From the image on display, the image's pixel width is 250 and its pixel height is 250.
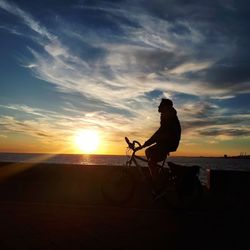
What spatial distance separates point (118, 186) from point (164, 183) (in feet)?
3.43

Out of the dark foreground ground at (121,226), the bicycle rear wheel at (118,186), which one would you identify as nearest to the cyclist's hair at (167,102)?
the bicycle rear wheel at (118,186)

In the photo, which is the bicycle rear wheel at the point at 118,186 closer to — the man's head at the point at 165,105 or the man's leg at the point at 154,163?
the man's leg at the point at 154,163

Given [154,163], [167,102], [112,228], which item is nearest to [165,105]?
[167,102]

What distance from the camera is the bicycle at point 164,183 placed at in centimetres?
847

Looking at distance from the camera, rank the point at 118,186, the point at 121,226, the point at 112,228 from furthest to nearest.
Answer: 1. the point at 118,186
2. the point at 121,226
3. the point at 112,228

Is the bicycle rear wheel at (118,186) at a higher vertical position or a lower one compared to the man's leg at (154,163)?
lower

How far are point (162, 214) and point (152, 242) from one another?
236 centimetres

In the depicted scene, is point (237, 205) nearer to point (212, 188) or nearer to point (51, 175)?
point (212, 188)

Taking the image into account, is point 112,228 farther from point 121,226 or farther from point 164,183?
point 164,183

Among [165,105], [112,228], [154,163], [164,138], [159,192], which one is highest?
[165,105]

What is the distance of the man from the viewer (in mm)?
8391

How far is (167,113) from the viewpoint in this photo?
8461mm

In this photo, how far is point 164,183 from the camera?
8531 mm

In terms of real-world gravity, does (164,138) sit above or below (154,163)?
above
